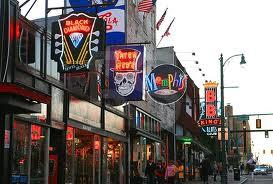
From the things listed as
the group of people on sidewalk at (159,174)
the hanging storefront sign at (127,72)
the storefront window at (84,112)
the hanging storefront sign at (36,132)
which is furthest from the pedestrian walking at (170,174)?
the hanging storefront sign at (36,132)

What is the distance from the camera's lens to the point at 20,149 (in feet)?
52.4

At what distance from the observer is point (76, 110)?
20.2 m

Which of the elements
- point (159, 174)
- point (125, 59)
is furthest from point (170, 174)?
point (125, 59)

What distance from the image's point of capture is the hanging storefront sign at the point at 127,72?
2239cm

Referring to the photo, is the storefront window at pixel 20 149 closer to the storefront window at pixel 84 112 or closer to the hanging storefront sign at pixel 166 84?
the storefront window at pixel 84 112

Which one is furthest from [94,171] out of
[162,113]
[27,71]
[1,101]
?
[162,113]

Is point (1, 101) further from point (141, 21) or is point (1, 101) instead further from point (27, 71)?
point (141, 21)

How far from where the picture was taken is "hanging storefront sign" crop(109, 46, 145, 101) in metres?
22.4

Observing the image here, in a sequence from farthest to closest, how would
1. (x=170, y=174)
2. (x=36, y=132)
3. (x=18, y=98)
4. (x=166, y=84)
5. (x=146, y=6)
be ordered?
(x=146, y=6) < (x=170, y=174) < (x=166, y=84) < (x=36, y=132) < (x=18, y=98)

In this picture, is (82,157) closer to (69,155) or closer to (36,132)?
(69,155)

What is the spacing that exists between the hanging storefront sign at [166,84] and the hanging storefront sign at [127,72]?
7.19 ft

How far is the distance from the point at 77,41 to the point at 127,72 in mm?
5757

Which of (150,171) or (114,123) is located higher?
(114,123)

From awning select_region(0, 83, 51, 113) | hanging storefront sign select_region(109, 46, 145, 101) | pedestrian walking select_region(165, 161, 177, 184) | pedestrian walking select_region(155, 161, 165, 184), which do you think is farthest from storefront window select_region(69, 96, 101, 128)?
pedestrian walking select_region(155, 161, 165, 184)
